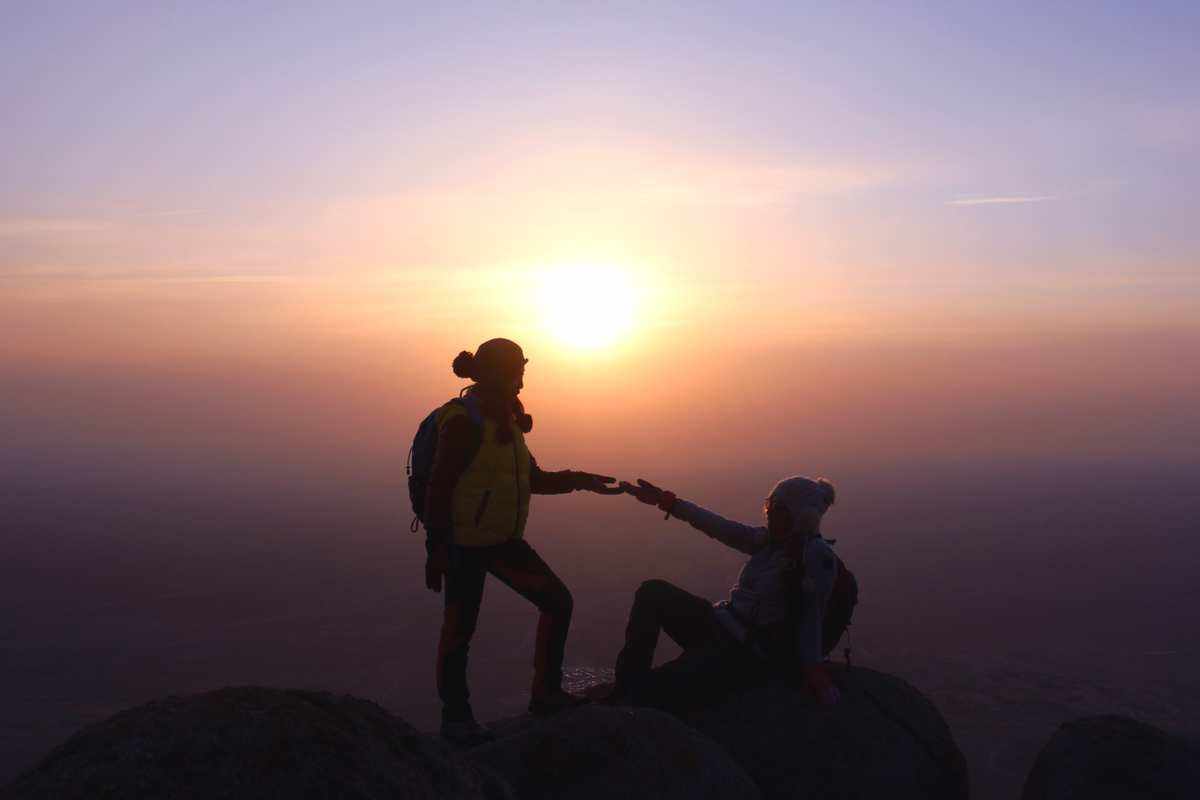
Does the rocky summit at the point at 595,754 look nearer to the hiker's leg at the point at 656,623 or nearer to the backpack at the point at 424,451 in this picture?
→ the hiker's leg at the point at 656,623

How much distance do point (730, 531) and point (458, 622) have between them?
6.52 ft

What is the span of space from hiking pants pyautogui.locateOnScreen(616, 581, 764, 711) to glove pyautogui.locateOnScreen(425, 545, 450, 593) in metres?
1.31

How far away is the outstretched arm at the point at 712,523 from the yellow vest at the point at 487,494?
1089 mm

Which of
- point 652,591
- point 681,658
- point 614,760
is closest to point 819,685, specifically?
point 681,658

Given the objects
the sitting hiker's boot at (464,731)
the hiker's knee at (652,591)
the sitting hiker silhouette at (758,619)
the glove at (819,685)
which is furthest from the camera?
the hiker's knee at (652,591)

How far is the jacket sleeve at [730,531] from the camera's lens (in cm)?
700

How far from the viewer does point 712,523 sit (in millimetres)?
7191

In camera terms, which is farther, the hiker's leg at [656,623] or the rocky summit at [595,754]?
the hiker's leg at [656,623]

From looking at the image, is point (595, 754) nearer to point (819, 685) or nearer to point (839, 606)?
point (819, 685)

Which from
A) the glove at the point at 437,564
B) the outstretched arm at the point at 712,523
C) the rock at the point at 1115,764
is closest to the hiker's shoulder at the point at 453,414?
the glove at the point at 437,564

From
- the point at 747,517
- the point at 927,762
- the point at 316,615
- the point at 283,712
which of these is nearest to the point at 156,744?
the point at 283,712

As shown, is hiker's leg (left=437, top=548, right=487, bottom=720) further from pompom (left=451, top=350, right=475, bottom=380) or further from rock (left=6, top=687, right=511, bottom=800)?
A: rock (left=6, top=687, right=511, bottom=800)

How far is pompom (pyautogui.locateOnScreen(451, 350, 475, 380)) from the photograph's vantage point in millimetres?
6973

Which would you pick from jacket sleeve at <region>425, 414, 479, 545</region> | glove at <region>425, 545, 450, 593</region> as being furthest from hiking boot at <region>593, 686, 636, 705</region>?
jacket sleeve at <region>425, 414, 479, 545</region>
